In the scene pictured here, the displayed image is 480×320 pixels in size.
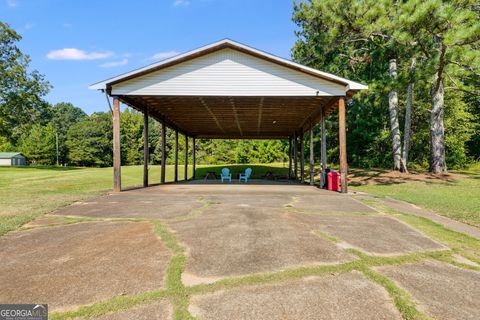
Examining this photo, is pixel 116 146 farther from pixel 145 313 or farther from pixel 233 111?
pixel 145 313

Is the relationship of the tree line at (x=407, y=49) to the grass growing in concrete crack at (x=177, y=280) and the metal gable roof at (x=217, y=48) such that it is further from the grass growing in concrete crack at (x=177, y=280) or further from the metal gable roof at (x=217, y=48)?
the grass growing in concrete crack at (x=177, y=280)

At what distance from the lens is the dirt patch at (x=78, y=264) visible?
259 cm

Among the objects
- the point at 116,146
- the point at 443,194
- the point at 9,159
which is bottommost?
the point at 443,194

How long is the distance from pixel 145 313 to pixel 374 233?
11.6 ft

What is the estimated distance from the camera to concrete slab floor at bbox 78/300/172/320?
2.21 metres

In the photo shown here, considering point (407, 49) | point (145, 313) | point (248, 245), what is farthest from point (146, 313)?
point (407, 49)

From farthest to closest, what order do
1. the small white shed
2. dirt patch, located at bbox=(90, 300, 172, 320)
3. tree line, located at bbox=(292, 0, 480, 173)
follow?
the small white shed, tree line, located at bbox=(292, 0, 480, 173), dirt patch, located at bbox=(90, 300, 172, 320)

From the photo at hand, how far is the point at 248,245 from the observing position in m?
3.75

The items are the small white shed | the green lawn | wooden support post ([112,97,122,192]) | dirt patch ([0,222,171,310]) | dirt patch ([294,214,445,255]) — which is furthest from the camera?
the small white shed

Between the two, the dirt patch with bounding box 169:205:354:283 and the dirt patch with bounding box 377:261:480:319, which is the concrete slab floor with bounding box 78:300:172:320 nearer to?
the dirt patch with bounding box 169:205:354:283

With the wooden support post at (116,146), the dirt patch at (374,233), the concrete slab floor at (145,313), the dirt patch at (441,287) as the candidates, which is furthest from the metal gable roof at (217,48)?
the concrete slab floor at (145,313)

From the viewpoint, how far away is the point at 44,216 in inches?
222

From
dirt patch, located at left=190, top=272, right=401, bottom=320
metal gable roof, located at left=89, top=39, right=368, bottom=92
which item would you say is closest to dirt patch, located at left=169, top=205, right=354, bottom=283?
dirt patch, located at left=190, top=272, right=401, bottom=320

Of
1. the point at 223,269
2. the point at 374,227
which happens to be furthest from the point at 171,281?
the point at 374,227
